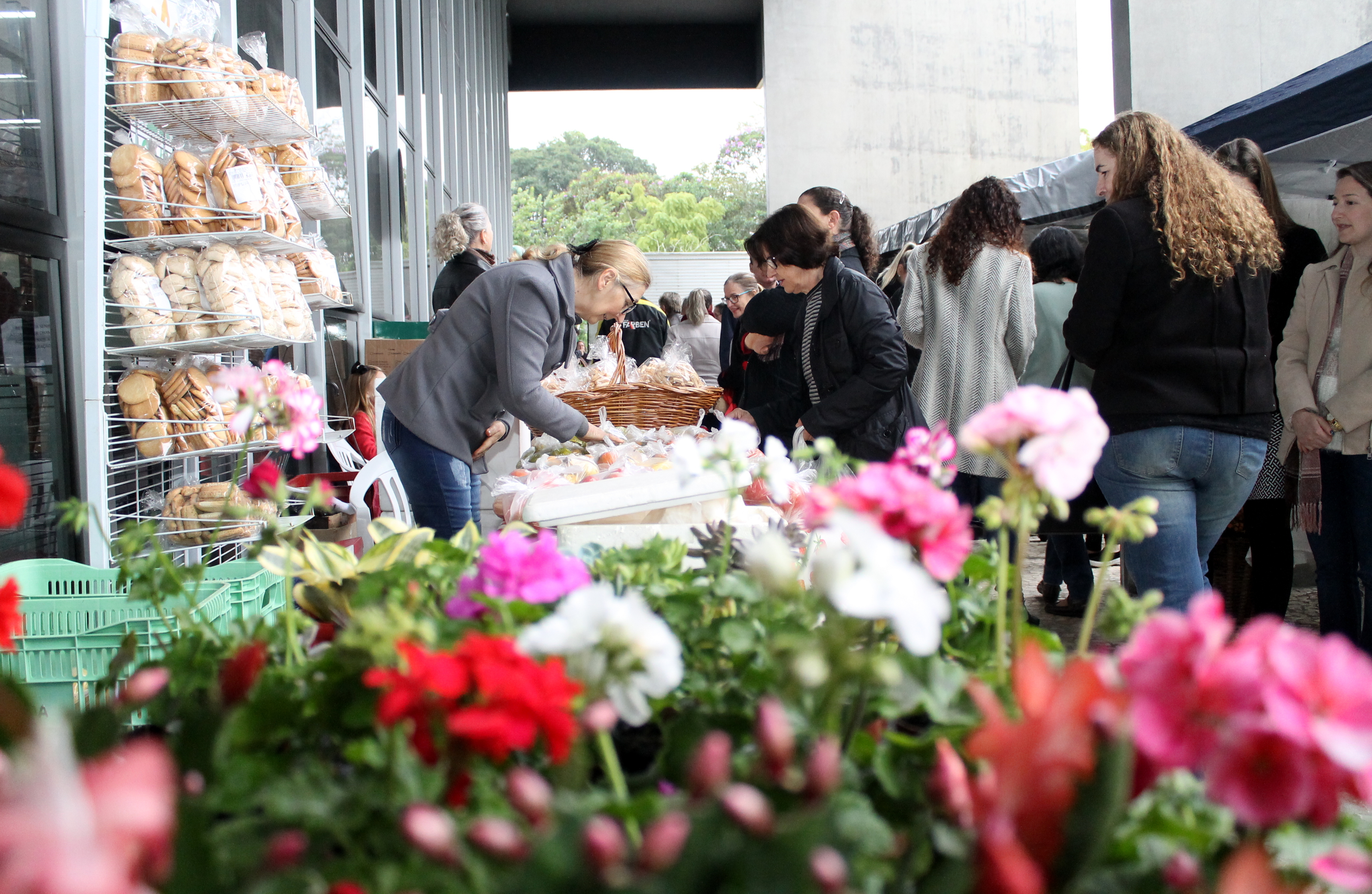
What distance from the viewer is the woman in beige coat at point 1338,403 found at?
8.98 feet

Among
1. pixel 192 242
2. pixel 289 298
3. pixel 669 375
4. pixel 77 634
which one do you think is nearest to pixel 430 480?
pixel 289 298

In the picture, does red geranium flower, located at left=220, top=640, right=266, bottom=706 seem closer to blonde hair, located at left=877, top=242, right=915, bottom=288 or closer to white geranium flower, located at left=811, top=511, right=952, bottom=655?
white geranium flower, located at left=811, top=511, right=952, bottom=655

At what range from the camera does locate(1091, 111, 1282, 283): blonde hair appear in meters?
2.26

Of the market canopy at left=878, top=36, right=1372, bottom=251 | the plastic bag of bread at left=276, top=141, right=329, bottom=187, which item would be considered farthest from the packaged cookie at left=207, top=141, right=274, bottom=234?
the market canopy at left=878, top=36, right=1372, bottom=251

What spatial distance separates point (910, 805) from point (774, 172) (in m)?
12.7

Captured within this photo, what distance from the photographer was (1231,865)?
0.36 m

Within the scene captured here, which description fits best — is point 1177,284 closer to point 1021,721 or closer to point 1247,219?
point 1247,219

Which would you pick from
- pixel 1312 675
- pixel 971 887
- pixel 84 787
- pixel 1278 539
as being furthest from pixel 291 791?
pixel 1278 539

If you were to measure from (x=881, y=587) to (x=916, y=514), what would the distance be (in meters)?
0.11

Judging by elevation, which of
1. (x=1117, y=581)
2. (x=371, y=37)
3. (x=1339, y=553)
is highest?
(x=371, y=37)

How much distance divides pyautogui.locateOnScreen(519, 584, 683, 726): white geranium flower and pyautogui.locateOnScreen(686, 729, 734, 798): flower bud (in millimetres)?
103

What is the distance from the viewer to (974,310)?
11.2 ft

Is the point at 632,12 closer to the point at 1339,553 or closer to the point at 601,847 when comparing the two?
Answer: the point at 1339,553

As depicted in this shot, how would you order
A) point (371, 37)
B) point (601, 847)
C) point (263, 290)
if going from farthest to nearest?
point (371, 37), point (263, 290), point (601, 847)
